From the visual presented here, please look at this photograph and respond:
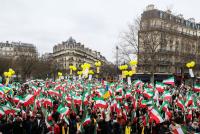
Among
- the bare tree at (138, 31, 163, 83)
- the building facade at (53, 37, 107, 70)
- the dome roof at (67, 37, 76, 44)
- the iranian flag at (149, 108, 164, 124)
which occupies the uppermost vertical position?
the dome roof at (67, 37, 76, 44)

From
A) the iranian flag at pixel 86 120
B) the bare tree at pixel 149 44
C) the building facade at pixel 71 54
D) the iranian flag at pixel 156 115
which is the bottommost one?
the iranian flag at pixel 86 120

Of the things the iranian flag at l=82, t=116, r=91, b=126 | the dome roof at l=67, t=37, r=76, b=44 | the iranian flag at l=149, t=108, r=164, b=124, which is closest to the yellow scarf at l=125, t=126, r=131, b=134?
the iranian flag at l=149, t=108, r=164, b=124

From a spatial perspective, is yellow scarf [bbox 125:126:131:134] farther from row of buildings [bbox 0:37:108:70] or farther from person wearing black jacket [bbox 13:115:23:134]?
row of buildings [bbox 0:37:108:70]

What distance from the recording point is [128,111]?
1692 centimetres

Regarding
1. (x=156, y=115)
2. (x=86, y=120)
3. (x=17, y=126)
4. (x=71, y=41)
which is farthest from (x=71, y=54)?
(x=156, y=115)

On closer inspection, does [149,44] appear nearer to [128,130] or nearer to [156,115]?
[128,130]

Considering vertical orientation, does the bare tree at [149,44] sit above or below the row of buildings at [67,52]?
below

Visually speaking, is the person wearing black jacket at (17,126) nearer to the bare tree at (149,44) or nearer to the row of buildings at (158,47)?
the row of buildings at (158,47)

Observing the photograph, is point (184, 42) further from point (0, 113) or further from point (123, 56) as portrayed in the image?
point (0, 113)

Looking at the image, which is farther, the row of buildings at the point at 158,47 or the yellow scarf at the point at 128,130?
the row of buildings at the point at 158,47

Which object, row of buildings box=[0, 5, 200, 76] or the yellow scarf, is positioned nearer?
the yellow scarf

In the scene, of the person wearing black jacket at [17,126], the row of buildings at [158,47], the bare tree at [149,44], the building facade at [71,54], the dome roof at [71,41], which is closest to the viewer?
the person wearing black jacket at [17,126]

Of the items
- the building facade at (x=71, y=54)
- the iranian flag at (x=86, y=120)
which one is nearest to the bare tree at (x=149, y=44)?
the iranian flag at (x=86, y=120)

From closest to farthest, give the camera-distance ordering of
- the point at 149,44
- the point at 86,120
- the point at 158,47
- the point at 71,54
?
1. the point at 86,120
2. the point at 149,44
3. the point at 158,47
4. the point at 71,54
